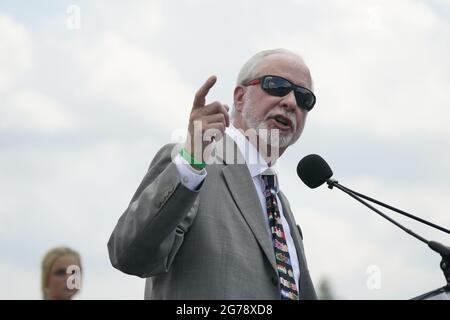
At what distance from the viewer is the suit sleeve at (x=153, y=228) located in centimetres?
339

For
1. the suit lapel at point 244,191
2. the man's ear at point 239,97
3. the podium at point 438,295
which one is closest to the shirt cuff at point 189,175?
the suit lapel at point 244,191

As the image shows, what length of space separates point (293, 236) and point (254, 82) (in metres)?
0.91

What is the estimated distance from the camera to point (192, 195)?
3412mm

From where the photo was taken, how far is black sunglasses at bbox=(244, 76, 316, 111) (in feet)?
14.6

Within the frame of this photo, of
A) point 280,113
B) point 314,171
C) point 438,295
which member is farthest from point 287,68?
point 438,295

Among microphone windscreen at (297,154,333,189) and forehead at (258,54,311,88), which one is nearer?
microphone windscreen at (297,154,333,189)

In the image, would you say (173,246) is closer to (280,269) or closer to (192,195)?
(192,195)

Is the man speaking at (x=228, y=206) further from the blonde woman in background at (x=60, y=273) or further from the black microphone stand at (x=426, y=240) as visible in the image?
the blonde woman in background at (x=60, y=273)

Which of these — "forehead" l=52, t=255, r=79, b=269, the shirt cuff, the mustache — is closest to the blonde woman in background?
"forehead" l=52, t=255, r=79, b=269

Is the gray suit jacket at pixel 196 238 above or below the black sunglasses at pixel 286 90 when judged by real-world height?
below

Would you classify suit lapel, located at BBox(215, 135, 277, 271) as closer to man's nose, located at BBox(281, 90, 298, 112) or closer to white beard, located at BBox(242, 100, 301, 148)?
white beard, located at BBox(242, 100, 301, 148)

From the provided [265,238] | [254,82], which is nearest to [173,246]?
[265,238]

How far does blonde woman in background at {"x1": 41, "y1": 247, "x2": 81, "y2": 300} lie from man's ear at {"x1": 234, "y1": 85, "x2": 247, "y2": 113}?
75.0 inches

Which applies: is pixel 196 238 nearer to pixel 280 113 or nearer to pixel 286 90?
pixel 280 113
